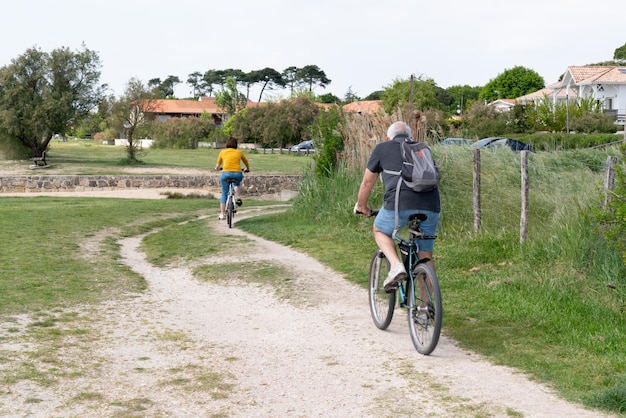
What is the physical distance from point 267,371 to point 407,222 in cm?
165

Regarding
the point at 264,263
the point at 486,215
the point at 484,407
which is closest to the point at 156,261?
the point at 264,263

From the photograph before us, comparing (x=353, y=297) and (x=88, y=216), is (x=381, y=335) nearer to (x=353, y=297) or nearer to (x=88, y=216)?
(x=353, y=297)

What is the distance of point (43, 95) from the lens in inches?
1677

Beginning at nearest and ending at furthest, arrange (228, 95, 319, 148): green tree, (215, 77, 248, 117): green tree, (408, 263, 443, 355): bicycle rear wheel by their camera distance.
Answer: (408, 263, 443, 355): bicycle rear wheel < (228, 95, 319, 148): green tree < (215, 77, 248, 117): green tree

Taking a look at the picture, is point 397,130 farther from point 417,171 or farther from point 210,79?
point 210,79

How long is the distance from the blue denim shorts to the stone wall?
29.6 m

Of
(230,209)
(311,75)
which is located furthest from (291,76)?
(230,209)

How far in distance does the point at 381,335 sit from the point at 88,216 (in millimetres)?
12521

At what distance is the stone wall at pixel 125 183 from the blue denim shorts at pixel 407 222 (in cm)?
2959

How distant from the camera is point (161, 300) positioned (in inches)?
336

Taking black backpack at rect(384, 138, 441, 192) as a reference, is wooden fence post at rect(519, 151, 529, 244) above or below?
below

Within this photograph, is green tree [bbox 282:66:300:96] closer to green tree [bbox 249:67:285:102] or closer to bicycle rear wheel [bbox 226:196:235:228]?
green tree [bbox 249:67:285:102]

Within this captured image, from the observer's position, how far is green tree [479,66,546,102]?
118 m

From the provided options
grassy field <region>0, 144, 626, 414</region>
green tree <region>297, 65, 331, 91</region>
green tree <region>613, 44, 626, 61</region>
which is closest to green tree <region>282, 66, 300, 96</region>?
green tree <region>297, 65, 331, 91</region>
